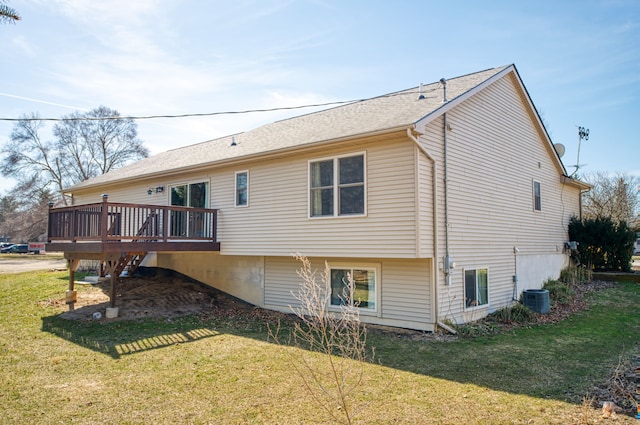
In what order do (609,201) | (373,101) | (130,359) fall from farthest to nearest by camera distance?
(609,201) < (373,101) < (130,359)

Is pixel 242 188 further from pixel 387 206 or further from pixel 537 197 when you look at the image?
pixel 537 197

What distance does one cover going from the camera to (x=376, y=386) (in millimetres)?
5520

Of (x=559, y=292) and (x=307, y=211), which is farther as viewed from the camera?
(x=559, y=292)

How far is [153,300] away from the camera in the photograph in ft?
37.2

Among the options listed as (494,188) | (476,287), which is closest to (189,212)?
(476,287)

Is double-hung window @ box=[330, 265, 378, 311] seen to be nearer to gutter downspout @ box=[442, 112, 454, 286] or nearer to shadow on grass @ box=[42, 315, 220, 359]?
gutter downspout @ box=[442, 112, 454, 286]

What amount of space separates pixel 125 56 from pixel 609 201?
31426mm

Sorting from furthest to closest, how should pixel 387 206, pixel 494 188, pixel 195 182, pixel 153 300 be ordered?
pixel 195 182 → pixel 153 300 → pixel 494 188 → pixel 387 206

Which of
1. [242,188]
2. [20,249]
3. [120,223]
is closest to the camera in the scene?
[120,223]

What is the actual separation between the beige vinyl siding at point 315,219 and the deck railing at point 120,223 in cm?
64

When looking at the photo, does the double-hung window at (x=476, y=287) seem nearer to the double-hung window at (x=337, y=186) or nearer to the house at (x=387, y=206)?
the house at (x=387, y=206)

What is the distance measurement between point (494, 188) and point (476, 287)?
280 cm

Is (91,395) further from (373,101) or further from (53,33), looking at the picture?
(373,101)

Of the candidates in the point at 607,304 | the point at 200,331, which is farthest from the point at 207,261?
→ the point at 607,304
